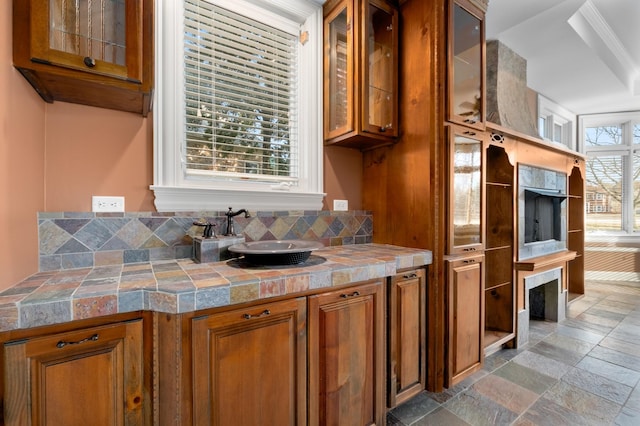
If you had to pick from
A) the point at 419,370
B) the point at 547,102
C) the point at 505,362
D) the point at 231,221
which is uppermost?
the point at 547,102

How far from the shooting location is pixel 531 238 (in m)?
2.85

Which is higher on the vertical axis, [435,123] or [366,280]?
[435,123]

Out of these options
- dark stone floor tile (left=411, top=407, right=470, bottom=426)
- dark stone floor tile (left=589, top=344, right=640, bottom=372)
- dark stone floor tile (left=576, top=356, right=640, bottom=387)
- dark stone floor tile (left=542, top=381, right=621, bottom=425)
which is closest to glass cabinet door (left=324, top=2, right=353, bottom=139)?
dark stone floor tile (left=411, top=407, right=470, bottom=426)

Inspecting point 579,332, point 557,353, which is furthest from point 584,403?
point 579,332

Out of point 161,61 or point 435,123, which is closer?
point 161,61

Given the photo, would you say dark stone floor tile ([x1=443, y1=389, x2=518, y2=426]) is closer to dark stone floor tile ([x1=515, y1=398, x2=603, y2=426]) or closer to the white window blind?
dark stone floor tile ([x1=515, y1=398, x2=603, y2=426])

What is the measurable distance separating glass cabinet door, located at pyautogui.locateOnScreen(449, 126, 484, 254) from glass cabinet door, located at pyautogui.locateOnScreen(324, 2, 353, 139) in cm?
76

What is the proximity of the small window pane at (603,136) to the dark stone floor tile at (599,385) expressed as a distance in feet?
15.3

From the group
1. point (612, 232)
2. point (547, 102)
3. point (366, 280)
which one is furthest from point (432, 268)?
point (612, 232)

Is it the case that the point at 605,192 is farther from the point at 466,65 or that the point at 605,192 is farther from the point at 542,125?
the point at 466,65

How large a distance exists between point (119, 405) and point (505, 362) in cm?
266

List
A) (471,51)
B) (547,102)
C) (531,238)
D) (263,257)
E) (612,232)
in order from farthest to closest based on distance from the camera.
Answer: (612,232), (547,102), (531,238), (471,51), (263,257)

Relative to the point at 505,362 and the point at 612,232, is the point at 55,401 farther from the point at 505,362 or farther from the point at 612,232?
the point at 612,232

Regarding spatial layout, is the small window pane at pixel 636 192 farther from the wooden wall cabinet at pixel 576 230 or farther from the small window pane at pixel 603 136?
the wooden wall cabinet at pixel 576 230
